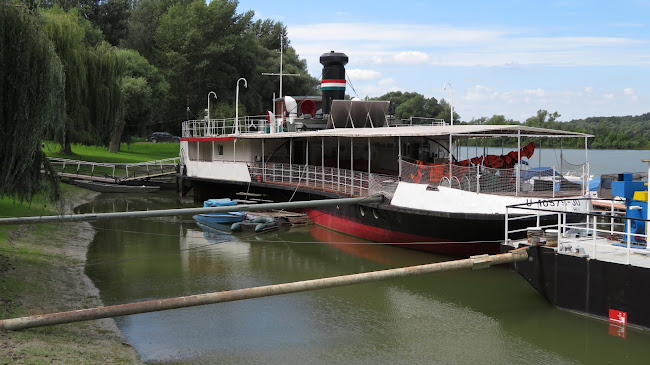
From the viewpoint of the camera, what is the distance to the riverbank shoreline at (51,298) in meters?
9.29

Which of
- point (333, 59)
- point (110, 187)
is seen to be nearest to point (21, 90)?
point (333, 59)

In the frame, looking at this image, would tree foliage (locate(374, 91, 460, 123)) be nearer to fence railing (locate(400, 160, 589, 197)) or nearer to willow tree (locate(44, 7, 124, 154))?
willow tree (locate(44, 7, 124, 154))

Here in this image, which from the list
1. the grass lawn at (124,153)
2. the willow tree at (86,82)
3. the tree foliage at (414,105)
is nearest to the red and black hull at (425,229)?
the willow tree at (86,82)

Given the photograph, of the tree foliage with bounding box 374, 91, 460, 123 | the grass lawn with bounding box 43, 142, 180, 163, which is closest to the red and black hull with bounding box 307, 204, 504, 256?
the grass lawn with bounding box 43, 142, 180, 163

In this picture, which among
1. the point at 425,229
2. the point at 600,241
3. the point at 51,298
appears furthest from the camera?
the point at 425,229

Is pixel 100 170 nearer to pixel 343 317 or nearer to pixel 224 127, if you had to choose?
pixel 224 127

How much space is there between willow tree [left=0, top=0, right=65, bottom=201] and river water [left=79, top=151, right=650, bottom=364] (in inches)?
144

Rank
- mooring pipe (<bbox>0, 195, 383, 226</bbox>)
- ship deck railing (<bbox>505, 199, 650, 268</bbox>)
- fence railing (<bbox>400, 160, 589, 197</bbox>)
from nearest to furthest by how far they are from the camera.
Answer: ship deck railing (<bbox>505, 199, 650, 268</bbox>), mooring pipe (<bbox>0, 195, 383, 226</bbox>), fence railing (<bbox>400, 160, 589, 197</bbox>)

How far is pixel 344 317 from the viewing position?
517 inches

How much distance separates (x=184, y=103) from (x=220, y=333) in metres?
60.1

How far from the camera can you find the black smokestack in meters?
30.0

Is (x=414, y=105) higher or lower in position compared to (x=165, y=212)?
higher

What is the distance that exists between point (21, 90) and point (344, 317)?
25.3ft

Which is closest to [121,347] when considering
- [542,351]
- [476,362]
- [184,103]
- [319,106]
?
[476,362]
